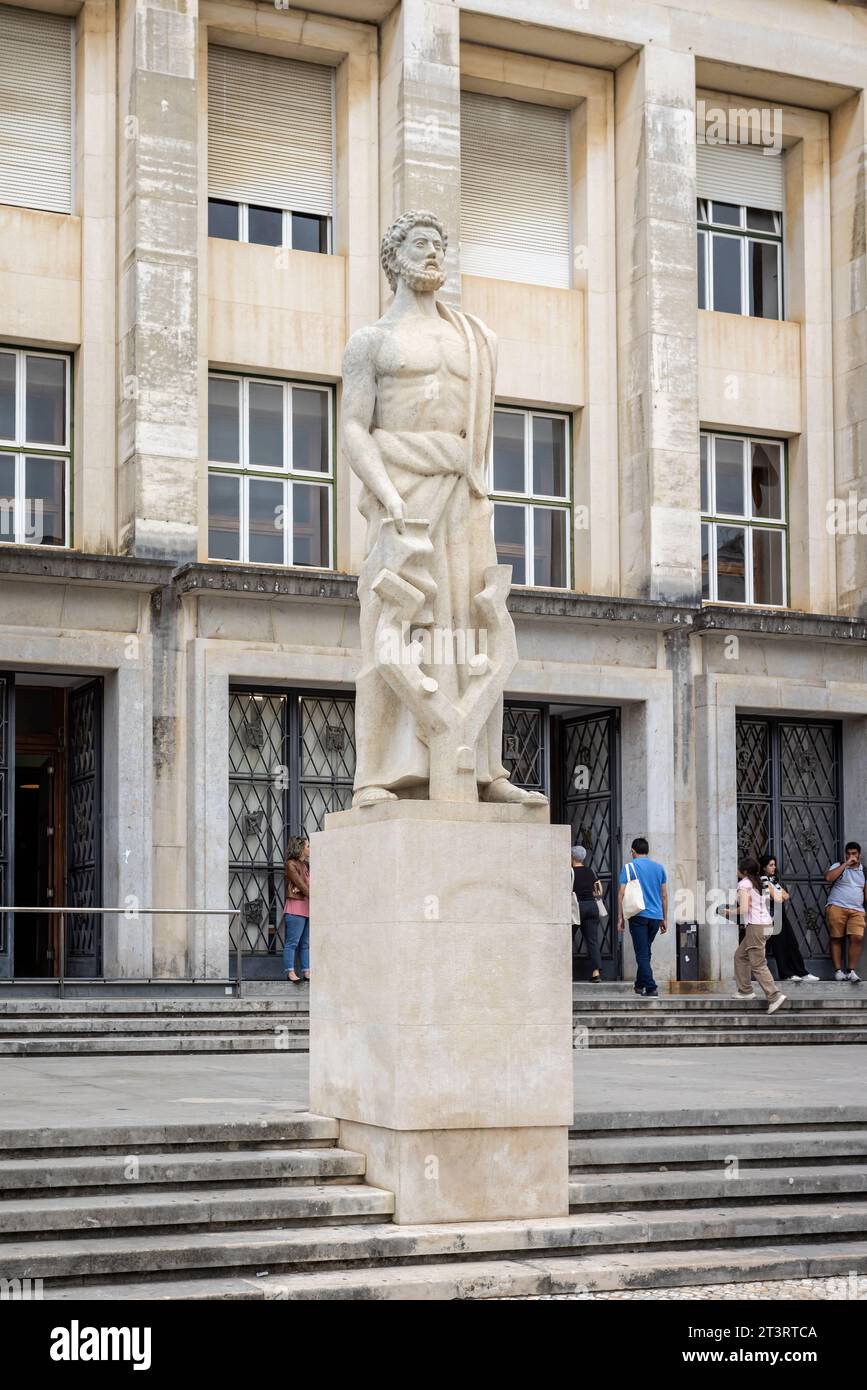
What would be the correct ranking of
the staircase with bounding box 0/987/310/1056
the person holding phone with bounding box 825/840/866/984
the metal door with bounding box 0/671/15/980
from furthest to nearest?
1. the person holding phone with bounding box 825/840/866/984
2. the metal door with bounding box 0/671/15/980
3. the staircase with bounding box 0/987/310/1056

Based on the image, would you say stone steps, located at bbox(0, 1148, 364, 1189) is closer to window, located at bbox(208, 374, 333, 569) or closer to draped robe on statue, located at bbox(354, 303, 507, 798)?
draped robe on statue, located at bbox(354, 303, 507, 798)

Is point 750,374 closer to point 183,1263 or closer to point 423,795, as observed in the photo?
point 423,795

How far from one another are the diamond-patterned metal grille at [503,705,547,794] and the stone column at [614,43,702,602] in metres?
2.17

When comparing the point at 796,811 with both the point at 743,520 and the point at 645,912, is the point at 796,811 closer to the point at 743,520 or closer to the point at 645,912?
the point at 743,520

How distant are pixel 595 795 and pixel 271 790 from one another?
4.81 metres

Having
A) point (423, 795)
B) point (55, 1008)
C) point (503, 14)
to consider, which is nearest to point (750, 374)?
point (503, 14)

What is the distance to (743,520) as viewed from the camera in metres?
26.8

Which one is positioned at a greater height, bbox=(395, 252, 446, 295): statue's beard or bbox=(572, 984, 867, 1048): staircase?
bbox=(395, 252, 446, 295): statue's beard

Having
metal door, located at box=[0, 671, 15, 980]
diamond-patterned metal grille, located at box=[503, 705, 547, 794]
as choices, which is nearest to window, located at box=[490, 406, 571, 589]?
diamond-patterned metal grille, located at box=[503, 705, 547, 794]

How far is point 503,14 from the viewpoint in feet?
81.1

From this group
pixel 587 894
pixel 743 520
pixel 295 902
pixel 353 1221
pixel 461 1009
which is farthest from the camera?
pixel 743 520

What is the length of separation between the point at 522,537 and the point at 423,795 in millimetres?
15883

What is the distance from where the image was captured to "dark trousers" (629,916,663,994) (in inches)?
838

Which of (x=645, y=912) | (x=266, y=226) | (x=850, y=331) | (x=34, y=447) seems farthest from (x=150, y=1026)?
(x=850, y=331)
